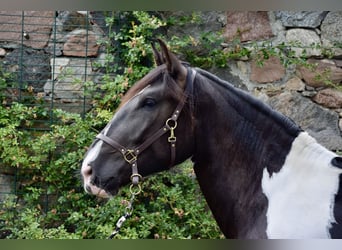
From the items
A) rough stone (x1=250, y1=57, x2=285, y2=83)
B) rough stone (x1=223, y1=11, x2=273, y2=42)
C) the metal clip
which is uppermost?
rough stone (x1=223, y1=11, x2=273, y2=42)

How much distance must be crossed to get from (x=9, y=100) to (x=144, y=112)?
6.50 ft

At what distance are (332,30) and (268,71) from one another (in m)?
0.59

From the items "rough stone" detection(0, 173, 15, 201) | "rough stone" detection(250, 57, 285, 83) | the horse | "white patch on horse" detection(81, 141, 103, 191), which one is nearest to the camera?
the horse

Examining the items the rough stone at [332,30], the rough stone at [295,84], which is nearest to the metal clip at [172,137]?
the rough stone at [295,84]

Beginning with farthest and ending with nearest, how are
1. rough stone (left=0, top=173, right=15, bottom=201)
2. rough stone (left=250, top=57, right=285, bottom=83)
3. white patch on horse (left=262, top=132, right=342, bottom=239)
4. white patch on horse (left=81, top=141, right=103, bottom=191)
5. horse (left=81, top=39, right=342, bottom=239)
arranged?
rough stone (left=250, top=57, right=285, bottom=83), rough stone (left=0, top=173, right=15, bottom=201), white patch on horse (left=81, top=141, right=103, bottom=191), horse (left=81, top=39, right=342, bottom=239), white patch on horse (left=262, top=132, right=342, bottom=239)

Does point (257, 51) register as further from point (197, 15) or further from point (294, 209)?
point (294, 209)

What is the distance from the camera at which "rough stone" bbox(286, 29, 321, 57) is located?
367cm

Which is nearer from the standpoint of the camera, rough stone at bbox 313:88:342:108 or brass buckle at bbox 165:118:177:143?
brass buckle at bbox 165:118:177:143

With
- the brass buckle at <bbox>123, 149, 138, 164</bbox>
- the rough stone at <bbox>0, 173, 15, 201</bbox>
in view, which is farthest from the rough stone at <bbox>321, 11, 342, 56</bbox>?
the rough stone at <bbox>0, 173, 15, 201</bbox>

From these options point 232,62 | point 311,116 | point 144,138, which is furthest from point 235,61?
point 144,138

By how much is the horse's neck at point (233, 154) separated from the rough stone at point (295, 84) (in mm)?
1742

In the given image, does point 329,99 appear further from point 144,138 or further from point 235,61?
point 144,138

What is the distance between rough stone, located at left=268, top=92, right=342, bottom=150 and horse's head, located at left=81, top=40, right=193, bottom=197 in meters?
1.76

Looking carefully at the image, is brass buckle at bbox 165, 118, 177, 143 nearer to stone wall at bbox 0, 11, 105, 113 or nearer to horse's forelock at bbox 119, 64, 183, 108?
horse's forelock at bbox 119, 64, 183, 108
